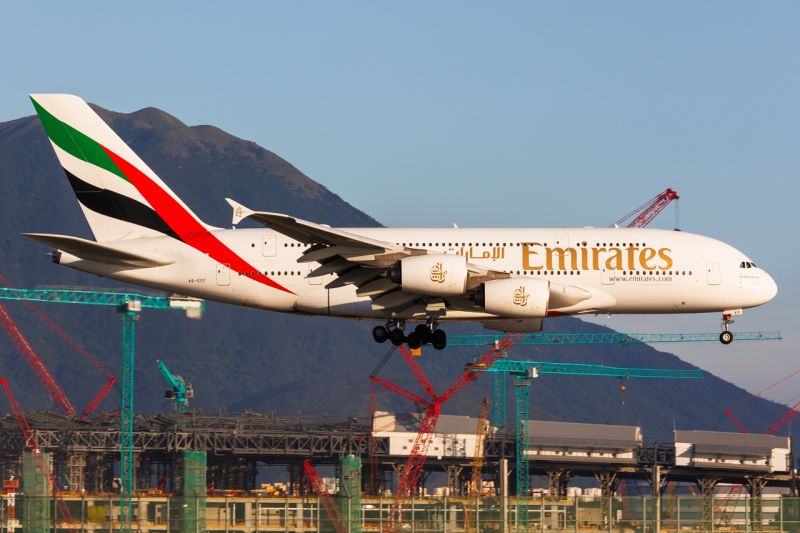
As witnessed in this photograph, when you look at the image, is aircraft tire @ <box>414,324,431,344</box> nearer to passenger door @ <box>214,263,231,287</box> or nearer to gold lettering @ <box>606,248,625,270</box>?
gold lettering @ <box>606,248,625,270</box>

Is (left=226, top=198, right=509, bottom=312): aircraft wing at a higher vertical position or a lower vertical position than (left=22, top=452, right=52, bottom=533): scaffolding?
higher

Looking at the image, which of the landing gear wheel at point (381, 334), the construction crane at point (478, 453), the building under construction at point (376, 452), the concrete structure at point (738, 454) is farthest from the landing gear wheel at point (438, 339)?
the concrete structure at point (738, 454)

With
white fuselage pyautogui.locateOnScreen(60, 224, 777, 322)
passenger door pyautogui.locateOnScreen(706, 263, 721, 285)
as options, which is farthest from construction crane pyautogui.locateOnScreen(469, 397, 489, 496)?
passenger door pyautogui.locateOnScreen(706, 263, 721, 285)

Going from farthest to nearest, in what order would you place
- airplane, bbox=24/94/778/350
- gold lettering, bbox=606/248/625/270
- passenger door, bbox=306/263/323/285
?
passenger door, bbox=306/263/323/285
gold lettering, bbox=606/248/625/270
airplane, bbox=24/94/778/350

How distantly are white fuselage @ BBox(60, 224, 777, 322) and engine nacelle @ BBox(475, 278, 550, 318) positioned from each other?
7.45ft

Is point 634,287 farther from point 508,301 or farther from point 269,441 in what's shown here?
point 269,441

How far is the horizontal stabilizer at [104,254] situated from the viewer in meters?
39.4

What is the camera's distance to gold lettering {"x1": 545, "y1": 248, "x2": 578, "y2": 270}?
41.2 meters

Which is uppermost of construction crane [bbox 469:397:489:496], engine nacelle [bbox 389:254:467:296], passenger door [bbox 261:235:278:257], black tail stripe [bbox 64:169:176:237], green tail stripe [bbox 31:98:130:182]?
green tail stripe [bbox 31:98:130:182]

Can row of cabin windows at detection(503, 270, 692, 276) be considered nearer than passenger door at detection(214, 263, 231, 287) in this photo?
Yes

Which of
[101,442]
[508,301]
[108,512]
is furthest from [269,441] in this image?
[508,301]

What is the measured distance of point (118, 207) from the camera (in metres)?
44.6

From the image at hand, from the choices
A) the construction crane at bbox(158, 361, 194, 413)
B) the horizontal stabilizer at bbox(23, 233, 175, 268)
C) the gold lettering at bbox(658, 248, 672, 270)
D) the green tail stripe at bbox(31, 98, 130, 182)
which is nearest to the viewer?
the horizontal stabilizer at bbox(23, 233, 175, 268)

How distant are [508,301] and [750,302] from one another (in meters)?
12.2
